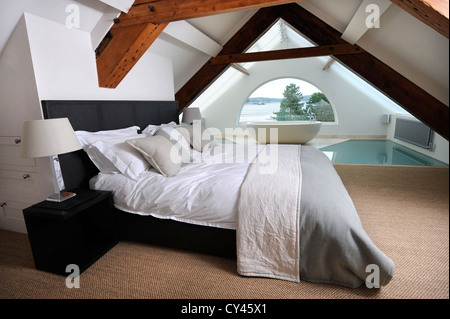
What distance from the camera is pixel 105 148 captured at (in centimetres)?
208

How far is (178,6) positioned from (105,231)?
2.12 meters

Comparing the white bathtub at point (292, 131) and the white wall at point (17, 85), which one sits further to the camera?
the white bathtub at point (292, 131)

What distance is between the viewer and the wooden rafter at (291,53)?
11.7ft

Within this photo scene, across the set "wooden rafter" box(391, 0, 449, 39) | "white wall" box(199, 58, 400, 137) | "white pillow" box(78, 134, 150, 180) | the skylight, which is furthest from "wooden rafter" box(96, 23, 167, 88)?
"white wall" box(199, 58, 400, 137)

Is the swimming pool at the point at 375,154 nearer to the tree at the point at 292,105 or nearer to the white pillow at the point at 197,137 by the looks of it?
the tree at the point at 292,105

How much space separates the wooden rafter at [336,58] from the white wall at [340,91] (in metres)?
3.09

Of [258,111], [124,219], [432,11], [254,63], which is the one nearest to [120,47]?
Result: [124,219]

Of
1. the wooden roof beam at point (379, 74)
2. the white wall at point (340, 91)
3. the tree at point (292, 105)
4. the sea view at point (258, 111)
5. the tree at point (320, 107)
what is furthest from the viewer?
the sea view at point (258, 111)

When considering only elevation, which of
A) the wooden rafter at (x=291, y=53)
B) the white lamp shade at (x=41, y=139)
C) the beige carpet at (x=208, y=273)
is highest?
the wooden rafter at (x=291, y=53)

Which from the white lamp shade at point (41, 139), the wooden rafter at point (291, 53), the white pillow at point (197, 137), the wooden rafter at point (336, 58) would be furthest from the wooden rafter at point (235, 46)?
A: the white lamp shade at point (41, 139)

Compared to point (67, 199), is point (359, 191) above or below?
below

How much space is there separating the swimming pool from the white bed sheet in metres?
3.21
